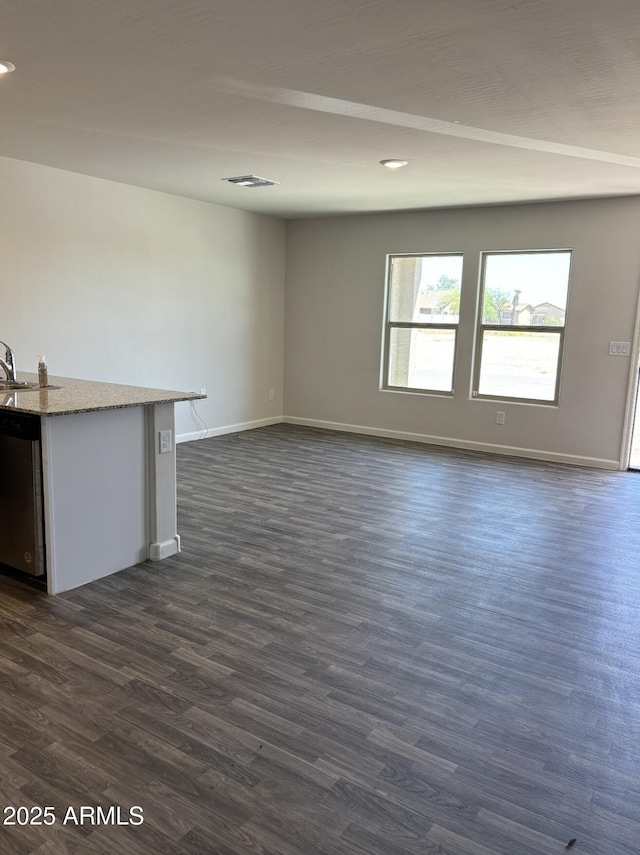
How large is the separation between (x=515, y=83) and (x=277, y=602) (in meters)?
2.67

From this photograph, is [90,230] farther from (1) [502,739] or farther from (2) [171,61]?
(1) [502,739]

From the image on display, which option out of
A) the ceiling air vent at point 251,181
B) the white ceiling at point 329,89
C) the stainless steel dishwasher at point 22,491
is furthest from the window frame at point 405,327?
the stainless steel dishwasher at point 22,491

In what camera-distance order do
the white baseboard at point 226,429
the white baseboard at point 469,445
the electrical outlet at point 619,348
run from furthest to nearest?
the white baseboard at point 226,429
the white baseboard at point 469,445
the electrical outlet at point 619,348

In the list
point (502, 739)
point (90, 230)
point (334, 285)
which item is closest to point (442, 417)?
point (334, 285)

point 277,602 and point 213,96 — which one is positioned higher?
point 213,96

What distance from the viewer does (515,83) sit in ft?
9.36

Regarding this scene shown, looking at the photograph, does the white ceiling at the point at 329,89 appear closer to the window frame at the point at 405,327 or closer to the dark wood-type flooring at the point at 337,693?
the window frame at the point at 405,327

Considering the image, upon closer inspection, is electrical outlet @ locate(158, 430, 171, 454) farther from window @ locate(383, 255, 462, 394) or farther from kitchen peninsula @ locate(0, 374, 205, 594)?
window @ locate(383, 255, 462, 394)

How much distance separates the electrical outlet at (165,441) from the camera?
3.45 meters

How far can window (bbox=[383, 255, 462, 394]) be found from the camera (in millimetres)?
6730

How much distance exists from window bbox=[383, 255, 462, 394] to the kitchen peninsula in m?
4.03

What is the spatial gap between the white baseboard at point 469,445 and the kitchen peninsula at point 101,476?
13.1 feet

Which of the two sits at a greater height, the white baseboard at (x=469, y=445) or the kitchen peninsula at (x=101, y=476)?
the kitchen peninsula at (x=101, y=476)

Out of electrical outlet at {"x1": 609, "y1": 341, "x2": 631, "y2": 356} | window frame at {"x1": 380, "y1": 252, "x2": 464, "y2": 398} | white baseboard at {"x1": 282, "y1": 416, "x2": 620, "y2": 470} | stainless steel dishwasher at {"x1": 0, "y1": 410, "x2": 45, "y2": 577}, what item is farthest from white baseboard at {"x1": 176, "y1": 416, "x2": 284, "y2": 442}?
electrical outlet at {"x1": 609, "y1": 341, "x2": 631, "y2": 356}
